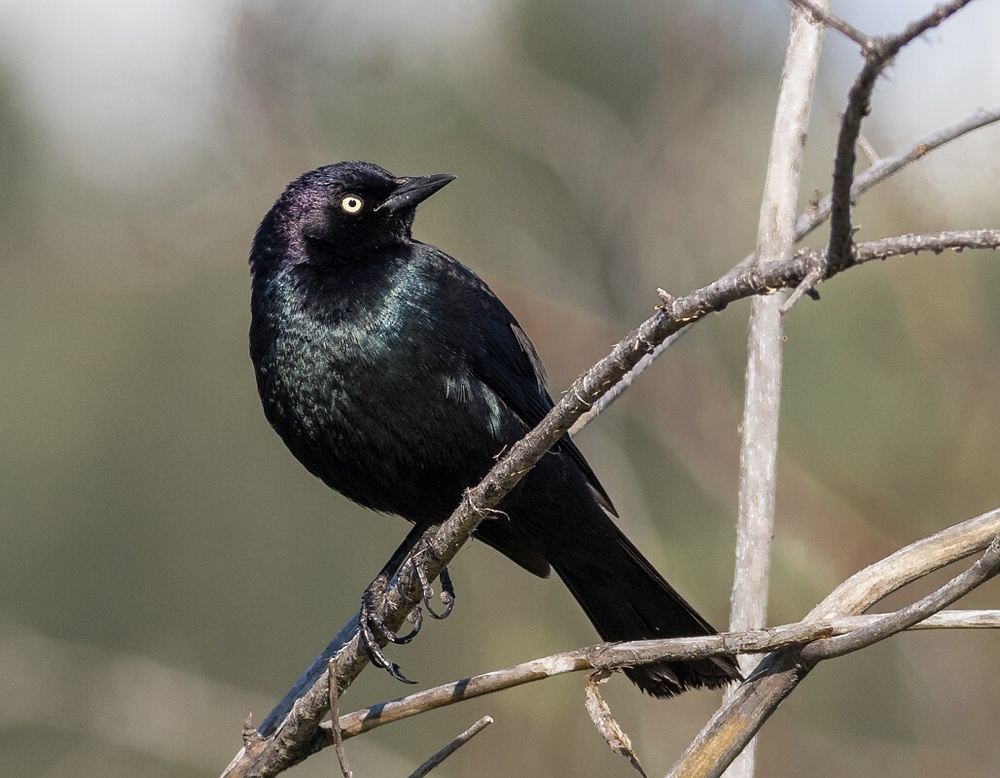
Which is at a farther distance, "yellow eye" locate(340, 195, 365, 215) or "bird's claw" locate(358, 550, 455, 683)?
"yellow eye" locate(340, 195, 365, 215)

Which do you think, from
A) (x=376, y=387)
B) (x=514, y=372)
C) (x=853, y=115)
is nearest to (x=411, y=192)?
(x=514, y=372)

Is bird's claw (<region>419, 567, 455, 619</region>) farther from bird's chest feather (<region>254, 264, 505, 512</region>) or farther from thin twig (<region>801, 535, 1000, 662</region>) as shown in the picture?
thin twig (<region>801, 535, 1000, 662</region>)

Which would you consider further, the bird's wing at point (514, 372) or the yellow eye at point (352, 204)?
the yellow eye at point (352, 204)

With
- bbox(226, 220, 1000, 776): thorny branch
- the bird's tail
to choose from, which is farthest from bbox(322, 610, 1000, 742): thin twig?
the bird's tail

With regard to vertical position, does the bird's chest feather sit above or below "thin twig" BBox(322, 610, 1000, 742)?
above

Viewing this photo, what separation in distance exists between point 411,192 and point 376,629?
1.51 metres

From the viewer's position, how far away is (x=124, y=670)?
7.07 metres

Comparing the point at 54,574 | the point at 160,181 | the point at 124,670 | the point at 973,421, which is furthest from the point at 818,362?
the point at 54,574

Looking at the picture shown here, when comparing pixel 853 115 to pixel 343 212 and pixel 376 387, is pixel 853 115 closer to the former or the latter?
pixel 376 387

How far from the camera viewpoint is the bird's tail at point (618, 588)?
133 inches

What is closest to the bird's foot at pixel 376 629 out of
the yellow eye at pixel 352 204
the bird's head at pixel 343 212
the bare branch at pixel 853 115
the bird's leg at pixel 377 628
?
the bird's leg at pixel 377 628

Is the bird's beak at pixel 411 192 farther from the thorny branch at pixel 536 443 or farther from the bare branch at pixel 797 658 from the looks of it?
the bare branch at pixel 797 658

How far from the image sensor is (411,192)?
12.8ft

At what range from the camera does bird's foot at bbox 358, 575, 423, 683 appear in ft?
9.61
